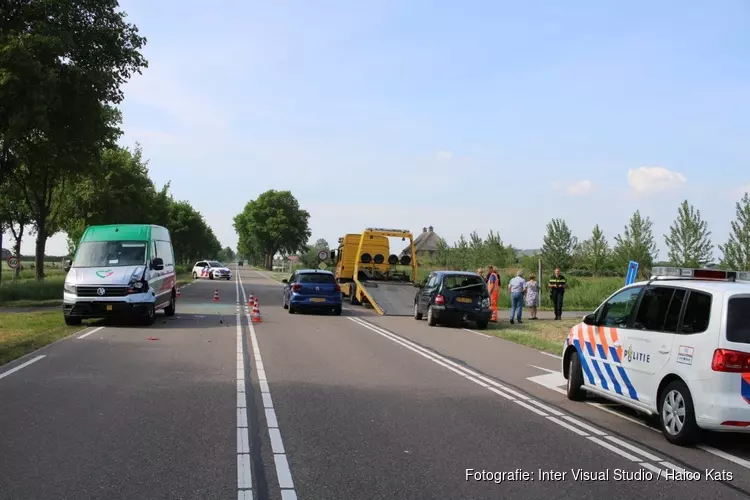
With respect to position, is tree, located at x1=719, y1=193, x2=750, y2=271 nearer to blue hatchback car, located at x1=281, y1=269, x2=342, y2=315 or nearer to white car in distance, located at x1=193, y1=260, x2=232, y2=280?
blue hatchback car, located at x1=281, y1=269, x2=342, y2=315

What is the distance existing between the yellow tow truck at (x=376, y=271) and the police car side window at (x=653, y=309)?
17.0m

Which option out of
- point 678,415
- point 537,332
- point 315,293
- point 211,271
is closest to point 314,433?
point 678,415

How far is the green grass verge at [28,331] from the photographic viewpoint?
1316 cm

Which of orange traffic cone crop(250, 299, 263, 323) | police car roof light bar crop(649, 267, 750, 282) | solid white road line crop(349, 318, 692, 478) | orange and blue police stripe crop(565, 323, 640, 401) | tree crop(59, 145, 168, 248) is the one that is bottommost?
solid white road line crop(349, 318, 692, 478)

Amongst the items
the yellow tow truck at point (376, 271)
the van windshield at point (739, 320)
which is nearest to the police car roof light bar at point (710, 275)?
the van windshield at point (739, 320)

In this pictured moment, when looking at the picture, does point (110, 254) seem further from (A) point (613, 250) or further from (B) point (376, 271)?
(A) point (613, 250)

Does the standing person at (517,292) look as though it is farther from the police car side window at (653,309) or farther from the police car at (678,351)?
the police car side window at (653,309)

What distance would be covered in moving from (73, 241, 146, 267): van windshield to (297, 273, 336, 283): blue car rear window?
6435 millimetres

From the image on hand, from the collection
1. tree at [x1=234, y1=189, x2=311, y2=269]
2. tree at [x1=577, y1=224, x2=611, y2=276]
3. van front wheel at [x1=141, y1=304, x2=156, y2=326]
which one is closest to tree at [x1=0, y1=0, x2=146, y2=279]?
van front wheel at [x1=141, y1=304, x2=156, y2=326]

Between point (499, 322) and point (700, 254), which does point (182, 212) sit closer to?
point (700, 254)

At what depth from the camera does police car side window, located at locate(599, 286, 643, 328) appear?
28.3 feet

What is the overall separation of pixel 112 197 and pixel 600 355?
1472 inches

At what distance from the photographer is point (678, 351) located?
724 cm

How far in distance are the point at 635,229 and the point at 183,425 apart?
43.5 metres
